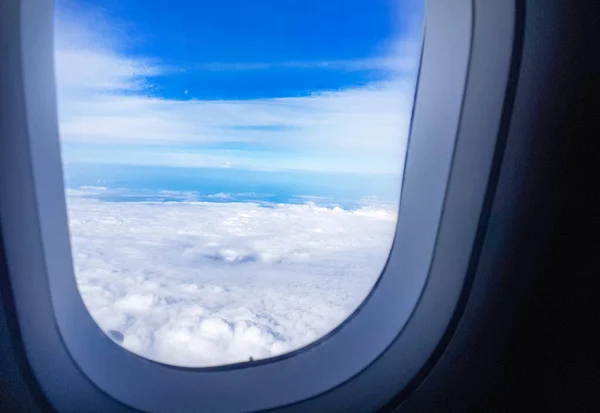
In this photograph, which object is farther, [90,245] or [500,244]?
[90,245]

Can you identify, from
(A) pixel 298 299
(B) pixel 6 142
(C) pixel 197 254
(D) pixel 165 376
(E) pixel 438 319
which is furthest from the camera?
(C) pixel 197 254

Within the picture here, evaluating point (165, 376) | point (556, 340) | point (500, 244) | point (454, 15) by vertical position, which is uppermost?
point (454, 15)

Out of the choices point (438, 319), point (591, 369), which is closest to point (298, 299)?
point (438, 319)

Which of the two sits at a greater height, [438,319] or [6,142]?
[6,142]

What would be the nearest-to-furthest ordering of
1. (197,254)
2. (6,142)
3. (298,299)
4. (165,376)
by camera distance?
(6,142) < (165,376) < (298,299) < (197,254)

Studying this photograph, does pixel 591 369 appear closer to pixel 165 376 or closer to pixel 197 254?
pixel 165 376

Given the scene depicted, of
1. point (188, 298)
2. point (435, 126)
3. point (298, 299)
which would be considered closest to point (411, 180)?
point (435, 126)
